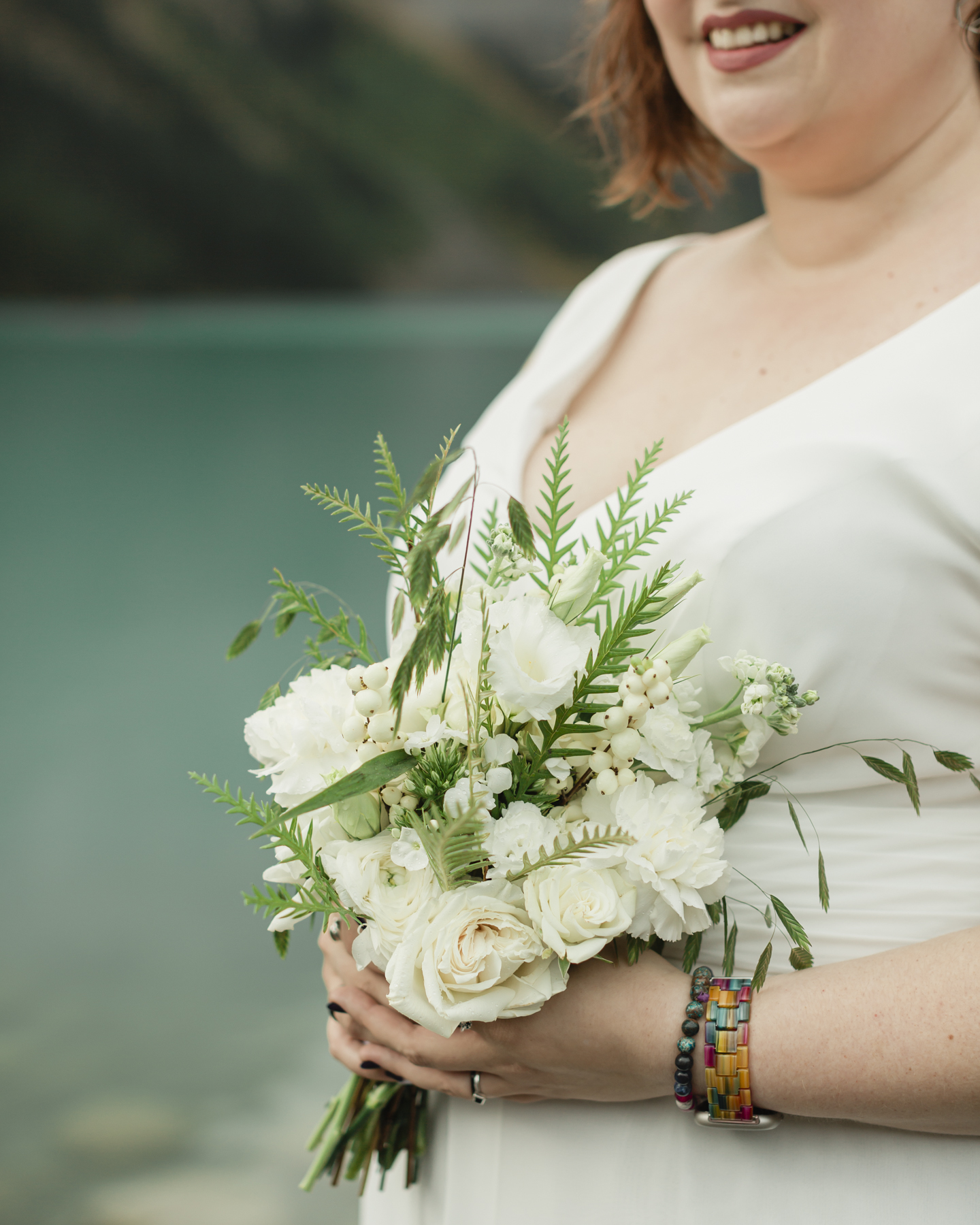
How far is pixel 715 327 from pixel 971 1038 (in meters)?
0.78

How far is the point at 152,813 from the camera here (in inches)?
143

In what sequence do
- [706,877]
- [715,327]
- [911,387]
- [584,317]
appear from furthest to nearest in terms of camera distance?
1. [584,317]
2. [715,327]
3. [911,387]
4. [706,877]

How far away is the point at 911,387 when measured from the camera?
889mm

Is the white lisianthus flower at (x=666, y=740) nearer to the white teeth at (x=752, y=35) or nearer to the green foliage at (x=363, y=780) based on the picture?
the green foliage at (x=363, y=780)

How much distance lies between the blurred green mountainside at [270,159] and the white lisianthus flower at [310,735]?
21196mm

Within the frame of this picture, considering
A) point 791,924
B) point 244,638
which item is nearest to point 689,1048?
point 791,924

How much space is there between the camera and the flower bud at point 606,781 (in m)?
0.79

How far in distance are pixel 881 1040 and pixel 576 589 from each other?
1.32 ft

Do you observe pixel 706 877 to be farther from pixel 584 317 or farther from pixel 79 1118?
pixel 79 1118

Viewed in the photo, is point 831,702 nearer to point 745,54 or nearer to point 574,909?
point 574,909

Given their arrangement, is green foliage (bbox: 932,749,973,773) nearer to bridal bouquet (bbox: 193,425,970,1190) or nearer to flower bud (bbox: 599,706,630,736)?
bridal bouquet (bbox: 193,425,970,1190)

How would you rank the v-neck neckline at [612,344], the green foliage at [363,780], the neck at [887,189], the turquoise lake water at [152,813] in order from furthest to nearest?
the turquoise lake water at [152,813] → the neck at [887,189] → the v-neck neckline at [612,344] → the green foliage at [363,780]

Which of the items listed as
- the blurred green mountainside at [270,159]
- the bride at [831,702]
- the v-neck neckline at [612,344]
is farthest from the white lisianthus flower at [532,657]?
the blurred green mountainside at [270,159]

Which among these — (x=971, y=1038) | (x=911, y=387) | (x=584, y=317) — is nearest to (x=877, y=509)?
(x=911, y=387)
